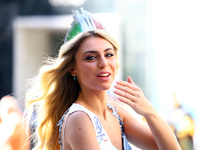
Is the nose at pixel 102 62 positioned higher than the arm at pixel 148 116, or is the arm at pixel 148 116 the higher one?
the nose at pixel 102 62

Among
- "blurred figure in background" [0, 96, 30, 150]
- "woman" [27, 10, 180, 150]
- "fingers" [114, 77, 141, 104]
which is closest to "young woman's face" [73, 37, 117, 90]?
"woman" [27, 10, 180, 150]

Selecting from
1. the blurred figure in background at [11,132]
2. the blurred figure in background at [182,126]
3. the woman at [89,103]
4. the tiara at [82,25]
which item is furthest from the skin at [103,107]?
the blurred figure in background at [182,126]

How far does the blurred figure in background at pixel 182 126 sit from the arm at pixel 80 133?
2.54m

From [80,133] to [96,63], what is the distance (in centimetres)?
41

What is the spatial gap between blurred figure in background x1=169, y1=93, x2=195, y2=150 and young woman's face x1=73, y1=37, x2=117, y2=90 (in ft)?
8.04

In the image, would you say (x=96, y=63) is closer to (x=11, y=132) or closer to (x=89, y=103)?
(x=89, y=103)

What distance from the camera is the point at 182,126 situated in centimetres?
437

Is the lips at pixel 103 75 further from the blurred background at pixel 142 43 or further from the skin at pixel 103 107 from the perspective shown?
the blurred background at pixel 142 43

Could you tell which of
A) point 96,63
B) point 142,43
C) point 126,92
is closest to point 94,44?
point 96,63

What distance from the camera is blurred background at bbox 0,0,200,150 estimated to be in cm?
531

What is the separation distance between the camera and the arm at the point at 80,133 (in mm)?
1867

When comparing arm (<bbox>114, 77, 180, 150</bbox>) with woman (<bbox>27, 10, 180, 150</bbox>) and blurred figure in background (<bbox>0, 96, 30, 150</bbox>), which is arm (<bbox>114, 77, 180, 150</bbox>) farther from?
blurred figure in background (<bbox>0, 96, 30, 150</bbox>)

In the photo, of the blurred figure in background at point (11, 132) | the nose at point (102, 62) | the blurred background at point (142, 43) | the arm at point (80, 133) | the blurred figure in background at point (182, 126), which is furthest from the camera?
the blurred background at point (142, 43)

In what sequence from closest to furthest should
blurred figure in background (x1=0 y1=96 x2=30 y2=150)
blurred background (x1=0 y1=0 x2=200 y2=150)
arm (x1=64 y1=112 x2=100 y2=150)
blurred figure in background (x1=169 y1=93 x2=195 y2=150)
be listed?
1. arm (x1=64 y1=112 x2=100 y2=150)
2. blurred figure in background (x1=0 y1=96 x2=30 y2=150)
3. blurred figure in background (x1=169 y1=93 x2=195 y2=150)
4. blurred background (x1=0 y1=0 x2=200 y2=150)
